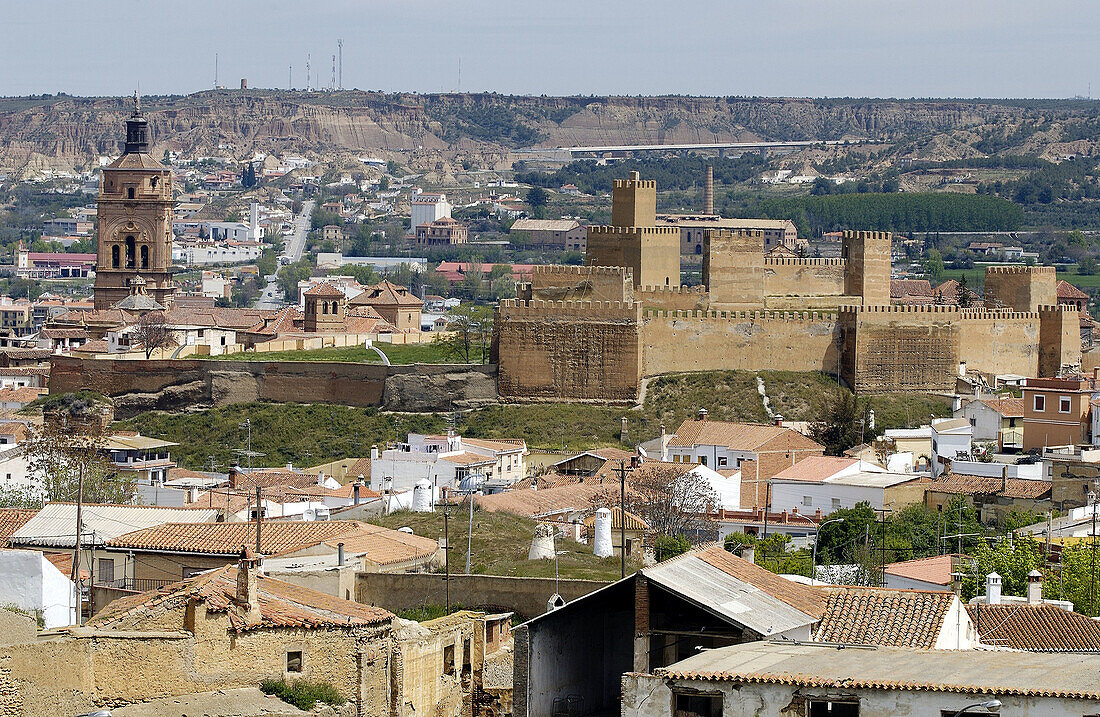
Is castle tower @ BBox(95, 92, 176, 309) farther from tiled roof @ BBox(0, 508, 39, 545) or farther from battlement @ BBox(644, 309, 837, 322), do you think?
tiled roof @ BBox(0, 508, 39, 545)

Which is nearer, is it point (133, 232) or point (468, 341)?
point (468, 341)

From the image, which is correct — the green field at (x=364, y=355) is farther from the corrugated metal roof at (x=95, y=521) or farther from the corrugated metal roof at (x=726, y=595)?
the corrugated metal roof at (x=726, y=595)

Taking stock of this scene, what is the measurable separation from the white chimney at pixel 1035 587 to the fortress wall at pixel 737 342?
2973 cm

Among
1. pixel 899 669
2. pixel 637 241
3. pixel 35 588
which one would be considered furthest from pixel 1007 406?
pixel 899 669

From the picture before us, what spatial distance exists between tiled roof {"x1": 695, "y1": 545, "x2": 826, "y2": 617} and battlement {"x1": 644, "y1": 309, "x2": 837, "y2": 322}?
37104 mm

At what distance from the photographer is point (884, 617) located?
58.6 ft

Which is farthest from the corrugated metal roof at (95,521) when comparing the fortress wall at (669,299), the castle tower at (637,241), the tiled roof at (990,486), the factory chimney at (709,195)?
the factory chimney at (709,195)

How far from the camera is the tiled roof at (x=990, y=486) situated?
36.4 m

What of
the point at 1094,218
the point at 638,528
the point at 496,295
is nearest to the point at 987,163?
the point at 1094,218

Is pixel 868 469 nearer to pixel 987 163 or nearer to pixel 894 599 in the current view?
pixel 894 599

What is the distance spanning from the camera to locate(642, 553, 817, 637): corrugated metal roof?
55.4ft

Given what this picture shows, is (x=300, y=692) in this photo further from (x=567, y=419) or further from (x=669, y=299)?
(x=669, y=299)

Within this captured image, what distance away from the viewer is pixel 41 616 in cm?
2280

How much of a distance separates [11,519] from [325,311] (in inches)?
2066
